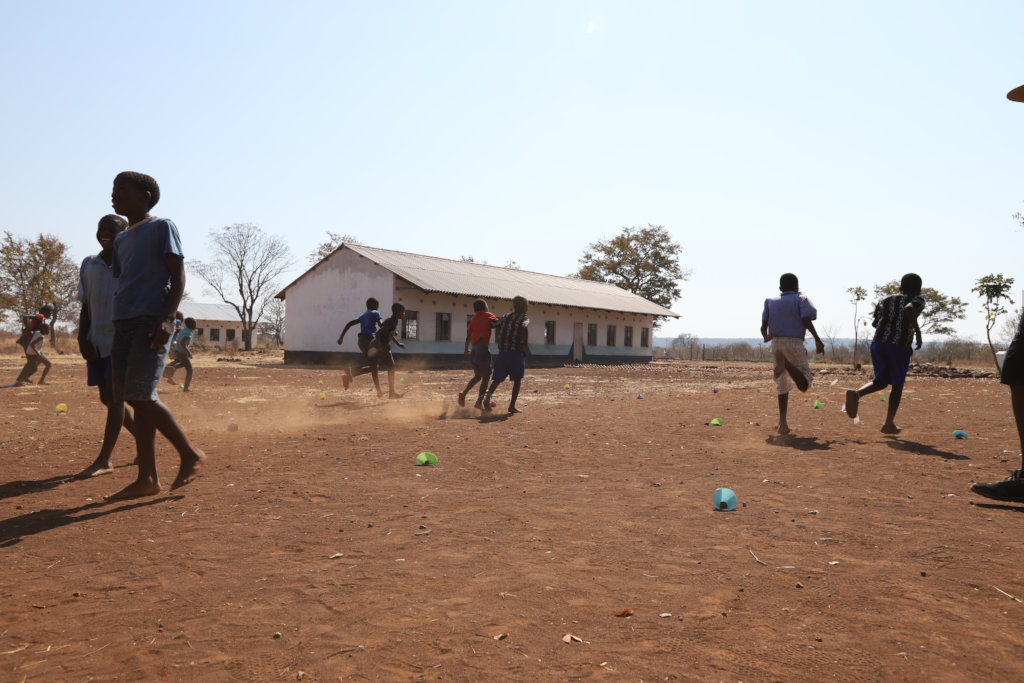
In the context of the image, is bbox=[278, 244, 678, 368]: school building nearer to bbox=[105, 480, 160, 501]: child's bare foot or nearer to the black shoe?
bbox=[105, 480, 160, 501]: child's bare foot

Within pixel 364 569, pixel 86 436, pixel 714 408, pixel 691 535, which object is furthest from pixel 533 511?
pixel 714 408

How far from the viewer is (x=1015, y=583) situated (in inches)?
122

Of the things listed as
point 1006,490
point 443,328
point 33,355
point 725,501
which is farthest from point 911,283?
point 443,328

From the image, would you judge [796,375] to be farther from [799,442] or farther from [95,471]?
[95,471]

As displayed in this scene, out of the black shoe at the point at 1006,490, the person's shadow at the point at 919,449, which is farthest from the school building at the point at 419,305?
the black shoe at the point at 1006,490

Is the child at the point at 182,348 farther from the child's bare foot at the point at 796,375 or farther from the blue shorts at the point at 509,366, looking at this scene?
the child's bare foot at the point at 796,375

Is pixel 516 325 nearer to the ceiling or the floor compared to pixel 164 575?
nearer to the ceiling

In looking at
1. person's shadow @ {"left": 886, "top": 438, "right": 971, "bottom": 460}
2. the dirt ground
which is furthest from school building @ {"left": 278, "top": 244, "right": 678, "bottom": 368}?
the dirt ground

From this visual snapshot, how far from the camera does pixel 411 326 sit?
31281 millimetres

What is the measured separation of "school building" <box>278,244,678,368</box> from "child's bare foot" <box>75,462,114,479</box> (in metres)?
23.6

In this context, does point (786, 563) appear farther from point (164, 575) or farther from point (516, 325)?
point (516, 325)

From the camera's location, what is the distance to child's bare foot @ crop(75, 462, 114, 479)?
5.23 meters

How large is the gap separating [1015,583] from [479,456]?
4.32 m

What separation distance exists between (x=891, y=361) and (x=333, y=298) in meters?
27.4
